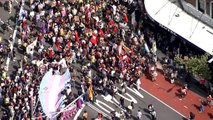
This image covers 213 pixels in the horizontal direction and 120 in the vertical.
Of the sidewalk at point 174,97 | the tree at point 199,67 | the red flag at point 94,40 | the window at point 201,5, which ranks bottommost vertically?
the sidewalk at point 174,97

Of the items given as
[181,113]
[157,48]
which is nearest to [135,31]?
[157,48]

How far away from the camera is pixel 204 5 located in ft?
182

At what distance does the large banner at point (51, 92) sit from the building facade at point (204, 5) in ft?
53.1

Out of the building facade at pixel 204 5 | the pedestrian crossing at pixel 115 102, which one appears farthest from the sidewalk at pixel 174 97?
the building facade at pixel 204 5

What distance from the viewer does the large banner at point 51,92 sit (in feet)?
145

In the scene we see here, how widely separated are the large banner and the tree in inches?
471

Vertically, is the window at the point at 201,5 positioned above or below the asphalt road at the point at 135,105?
above

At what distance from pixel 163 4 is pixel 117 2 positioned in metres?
4.97

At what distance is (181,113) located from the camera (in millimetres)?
51219

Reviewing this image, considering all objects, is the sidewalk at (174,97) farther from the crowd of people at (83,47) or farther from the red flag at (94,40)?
the red flag at (94,40)

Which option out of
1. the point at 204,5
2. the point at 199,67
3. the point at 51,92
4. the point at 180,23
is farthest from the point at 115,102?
the point at 204,5

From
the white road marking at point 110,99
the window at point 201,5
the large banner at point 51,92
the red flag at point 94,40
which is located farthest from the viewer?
the window at point 201,5

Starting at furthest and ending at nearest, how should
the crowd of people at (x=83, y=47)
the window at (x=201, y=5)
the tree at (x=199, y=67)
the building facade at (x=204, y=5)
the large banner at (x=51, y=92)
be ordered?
the window at (x=201, y=5) → the building facade at (x=204, y=5) → the tree at (x=199, y=67) → the crowd of people at (x=83, y=47) → the large banner at (x=51, y=92)

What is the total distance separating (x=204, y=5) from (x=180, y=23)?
8.94 feet
